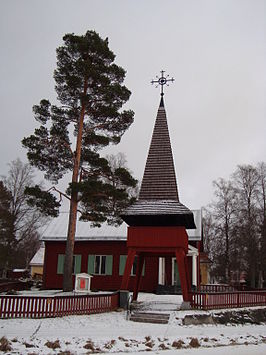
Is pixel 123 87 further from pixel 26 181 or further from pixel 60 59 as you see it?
pixel 26 181

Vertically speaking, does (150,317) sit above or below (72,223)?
below

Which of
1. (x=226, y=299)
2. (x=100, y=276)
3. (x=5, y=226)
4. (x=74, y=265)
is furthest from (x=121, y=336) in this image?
(x=5, y=226)

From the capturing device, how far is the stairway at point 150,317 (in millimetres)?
13446

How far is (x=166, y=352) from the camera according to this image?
930cm

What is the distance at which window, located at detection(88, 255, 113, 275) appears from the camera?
24828 millimetres

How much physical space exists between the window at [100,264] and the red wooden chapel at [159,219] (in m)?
6.93

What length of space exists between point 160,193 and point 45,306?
719cm

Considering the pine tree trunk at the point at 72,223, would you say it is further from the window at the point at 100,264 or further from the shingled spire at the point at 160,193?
the window at the point at 100,264

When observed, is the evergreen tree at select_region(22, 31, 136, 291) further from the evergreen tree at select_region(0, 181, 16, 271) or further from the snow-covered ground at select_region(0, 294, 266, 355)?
the evergreen tree at select_region(0, 181, 16, 271)

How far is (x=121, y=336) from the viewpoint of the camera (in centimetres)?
1096

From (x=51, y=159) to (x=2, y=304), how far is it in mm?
8931

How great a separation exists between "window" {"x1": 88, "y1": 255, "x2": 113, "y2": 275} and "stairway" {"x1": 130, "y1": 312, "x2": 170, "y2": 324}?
35.1 feet

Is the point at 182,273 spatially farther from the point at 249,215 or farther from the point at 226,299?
the point at 249,215

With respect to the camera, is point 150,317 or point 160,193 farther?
point 160,193
